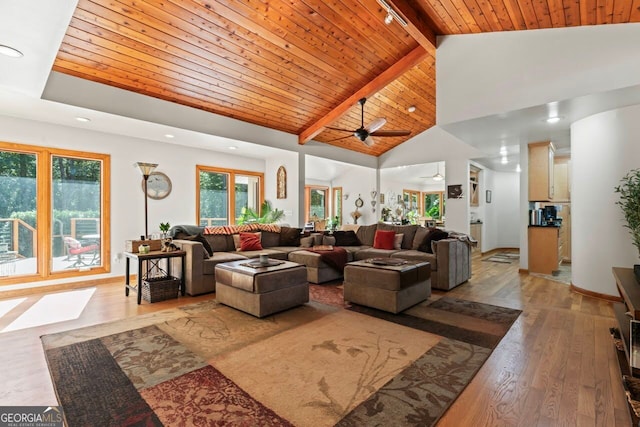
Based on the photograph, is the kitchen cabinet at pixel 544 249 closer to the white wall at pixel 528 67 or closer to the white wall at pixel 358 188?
the white wall at pixel 528 67

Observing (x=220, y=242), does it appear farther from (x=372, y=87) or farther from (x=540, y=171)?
(x=540, y=171)

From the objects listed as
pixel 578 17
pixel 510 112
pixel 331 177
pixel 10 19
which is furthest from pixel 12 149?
pixel 331 177

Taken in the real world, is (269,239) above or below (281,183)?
below

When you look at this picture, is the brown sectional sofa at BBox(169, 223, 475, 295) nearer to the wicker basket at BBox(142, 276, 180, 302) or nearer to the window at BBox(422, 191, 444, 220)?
the wicker basket at BBox(142, 276, 180, 302)

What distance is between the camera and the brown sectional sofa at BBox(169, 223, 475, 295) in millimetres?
4328

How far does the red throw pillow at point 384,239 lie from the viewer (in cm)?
564

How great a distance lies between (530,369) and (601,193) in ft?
10.4

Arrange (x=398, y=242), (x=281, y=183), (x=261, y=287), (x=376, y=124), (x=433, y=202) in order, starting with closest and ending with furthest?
(x=261, y=287) → (x=376, y=124) → (x=398, y=242) → (x=281, y=183) → (x=433, y=202)

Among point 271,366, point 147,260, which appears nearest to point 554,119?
point 271,366

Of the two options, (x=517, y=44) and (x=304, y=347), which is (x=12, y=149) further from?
(x=517, y=44)

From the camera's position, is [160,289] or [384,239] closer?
[160,289]

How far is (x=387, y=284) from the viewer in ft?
11.3

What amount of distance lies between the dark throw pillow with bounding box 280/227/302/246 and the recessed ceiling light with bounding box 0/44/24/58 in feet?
14.2

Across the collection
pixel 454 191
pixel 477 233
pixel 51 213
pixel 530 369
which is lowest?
pixel 530 369
